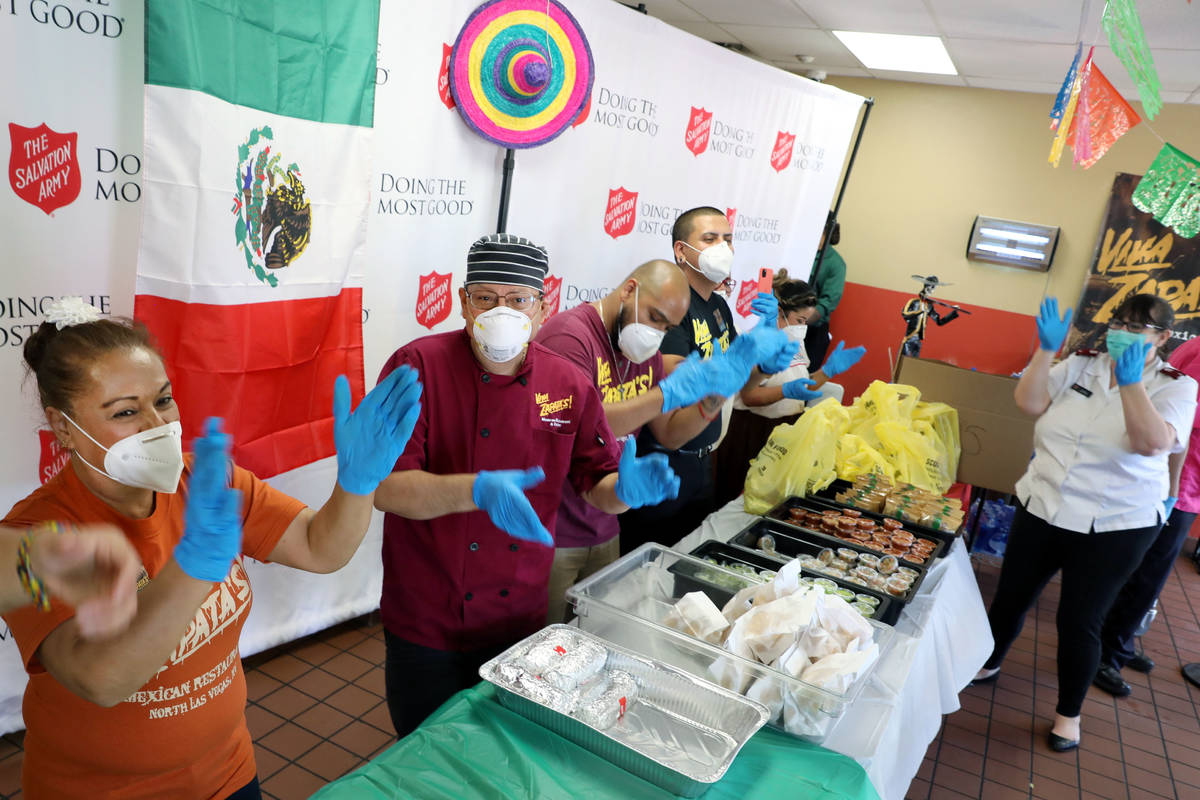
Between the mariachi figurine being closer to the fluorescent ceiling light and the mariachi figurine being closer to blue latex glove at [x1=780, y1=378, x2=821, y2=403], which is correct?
the fluorescent ceiling light

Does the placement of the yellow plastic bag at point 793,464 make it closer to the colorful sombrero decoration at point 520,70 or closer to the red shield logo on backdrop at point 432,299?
the red shield logo on backdrop at point 432,299

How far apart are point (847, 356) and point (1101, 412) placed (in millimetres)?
973

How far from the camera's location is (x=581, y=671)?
4.97 ft

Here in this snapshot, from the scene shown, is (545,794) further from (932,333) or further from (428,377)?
(932,333)

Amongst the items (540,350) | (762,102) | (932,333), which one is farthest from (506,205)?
(932,333)

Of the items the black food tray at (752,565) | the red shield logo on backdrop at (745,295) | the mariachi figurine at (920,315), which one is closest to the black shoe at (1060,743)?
the black food tray at (752,565)

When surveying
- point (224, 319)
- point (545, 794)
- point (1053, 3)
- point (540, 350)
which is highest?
point (1053, 3)

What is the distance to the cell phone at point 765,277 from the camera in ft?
16.5

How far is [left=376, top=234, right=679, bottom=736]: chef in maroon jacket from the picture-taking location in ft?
5.39

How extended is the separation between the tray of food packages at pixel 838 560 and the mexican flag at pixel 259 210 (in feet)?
4.65

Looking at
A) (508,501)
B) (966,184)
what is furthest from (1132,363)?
(966,184)

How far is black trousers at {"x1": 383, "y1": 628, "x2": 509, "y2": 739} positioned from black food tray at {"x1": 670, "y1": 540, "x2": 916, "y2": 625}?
511 millimetres

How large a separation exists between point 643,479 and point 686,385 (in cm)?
50

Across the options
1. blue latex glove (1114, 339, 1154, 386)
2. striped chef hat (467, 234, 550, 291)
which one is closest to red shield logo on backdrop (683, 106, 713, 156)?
blue latex glove (1114, 339, 1154, 386)
